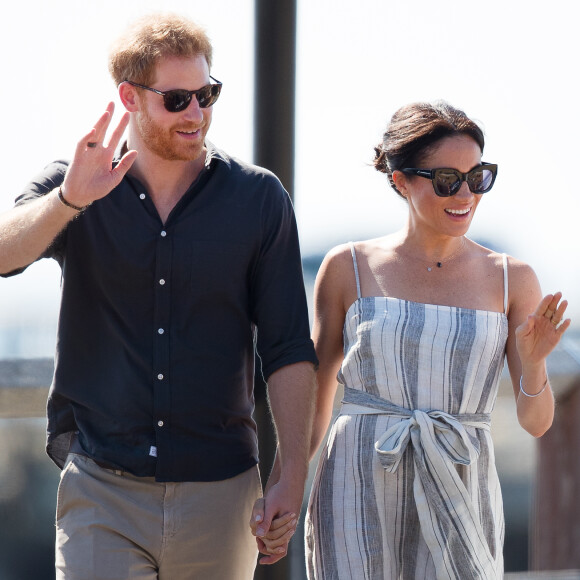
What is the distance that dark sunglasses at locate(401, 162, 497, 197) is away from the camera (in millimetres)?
2770

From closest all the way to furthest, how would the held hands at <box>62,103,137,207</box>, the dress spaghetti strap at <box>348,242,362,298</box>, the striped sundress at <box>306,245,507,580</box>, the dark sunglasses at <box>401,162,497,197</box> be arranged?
the held hands at <box>62,103,137,207</box> < the striped sundress at <box>306,245,507,580</box> < the dark sunglasses at <box>401,162,497,197</box> < the dress spaghetti strap at <box>348,242,362,298</box>

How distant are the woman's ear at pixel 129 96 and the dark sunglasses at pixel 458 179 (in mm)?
847

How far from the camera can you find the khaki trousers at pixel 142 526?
2535mm

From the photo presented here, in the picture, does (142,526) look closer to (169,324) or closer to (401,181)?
(169,324)

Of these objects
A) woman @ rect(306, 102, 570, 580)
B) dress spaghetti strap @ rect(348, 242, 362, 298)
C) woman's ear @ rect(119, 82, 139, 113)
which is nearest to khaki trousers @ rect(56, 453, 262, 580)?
woman @ rect(306, 102, 570, 580)

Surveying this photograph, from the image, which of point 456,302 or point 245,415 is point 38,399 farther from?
point 456,302

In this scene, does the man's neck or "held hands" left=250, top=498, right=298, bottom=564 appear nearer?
"held hands" left=250, top=498, right=298, bottom=564


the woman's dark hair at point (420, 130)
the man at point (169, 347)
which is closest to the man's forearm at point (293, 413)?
the man at point (169, 347)

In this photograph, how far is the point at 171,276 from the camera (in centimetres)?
261

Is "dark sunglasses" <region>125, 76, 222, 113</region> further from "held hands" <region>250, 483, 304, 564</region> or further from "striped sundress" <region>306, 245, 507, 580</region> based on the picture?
"held hands" <region>250, 483, 304, 564</region>

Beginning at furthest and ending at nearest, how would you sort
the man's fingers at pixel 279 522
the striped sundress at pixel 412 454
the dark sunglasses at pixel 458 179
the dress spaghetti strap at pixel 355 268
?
1. the dress spaghetti strap at pixel 355 268
2. the dark sunglasses at pixel 458 179
3. the striped sundress at pixel 412 454
4. the man's fingers at pixel 279 522

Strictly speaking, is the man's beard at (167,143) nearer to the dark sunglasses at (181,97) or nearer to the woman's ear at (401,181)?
the dark sunglasses at (181,97)

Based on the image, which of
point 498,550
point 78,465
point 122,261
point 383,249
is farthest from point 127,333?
point 498,550

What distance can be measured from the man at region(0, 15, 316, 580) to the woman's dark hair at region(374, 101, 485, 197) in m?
0.43
